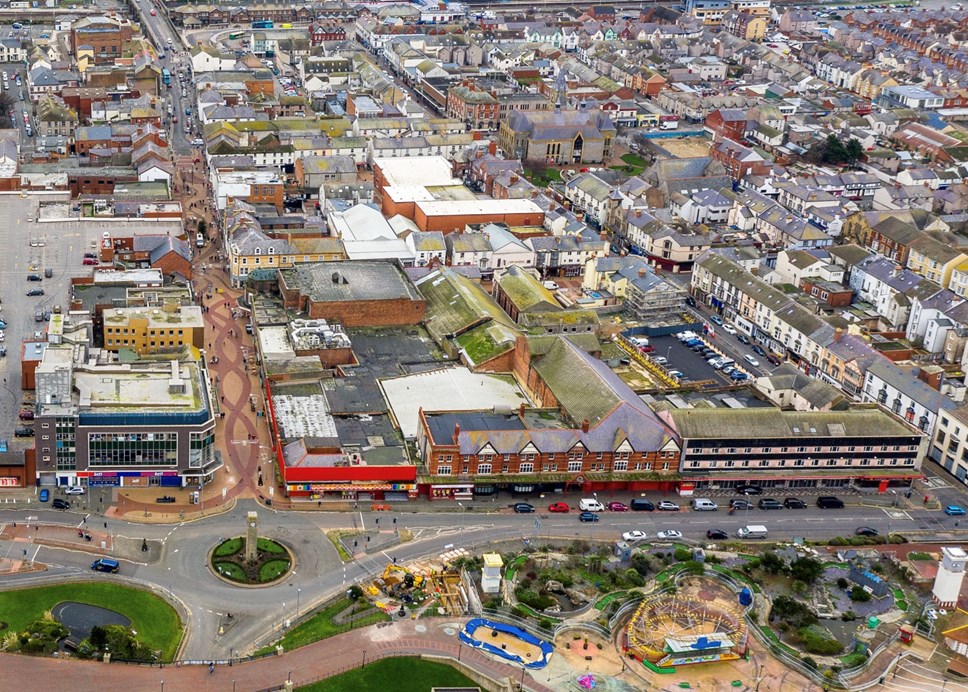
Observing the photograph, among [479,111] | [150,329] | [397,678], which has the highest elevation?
[479,111]

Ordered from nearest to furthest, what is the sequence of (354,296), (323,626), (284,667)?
1. (284,667)
2. (323,626)
3. (354,296)

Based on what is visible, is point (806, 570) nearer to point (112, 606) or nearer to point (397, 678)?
point (397, 678)

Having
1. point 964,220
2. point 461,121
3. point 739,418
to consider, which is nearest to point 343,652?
point 739,418

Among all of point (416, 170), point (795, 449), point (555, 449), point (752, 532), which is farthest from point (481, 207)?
point (752, 532)

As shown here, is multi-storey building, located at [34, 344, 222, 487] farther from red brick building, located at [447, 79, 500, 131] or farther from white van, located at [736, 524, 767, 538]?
red brick building, located at [447, 79, 500, 131]

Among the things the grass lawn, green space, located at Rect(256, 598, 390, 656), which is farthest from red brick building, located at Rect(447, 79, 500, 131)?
the grass lawn
